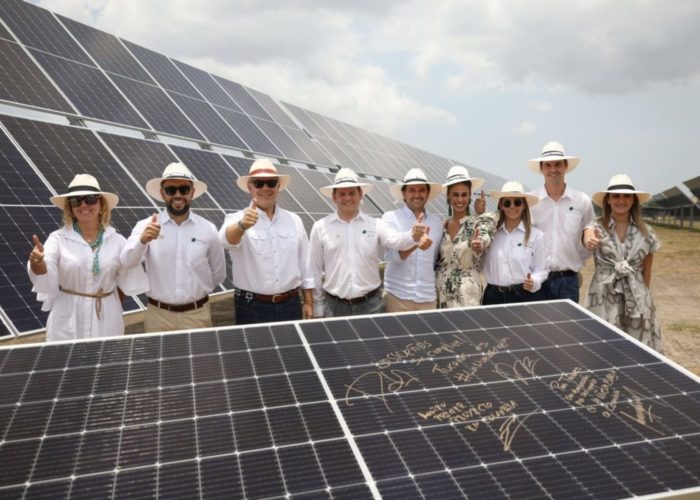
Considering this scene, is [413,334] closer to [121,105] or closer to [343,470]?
[343,470]

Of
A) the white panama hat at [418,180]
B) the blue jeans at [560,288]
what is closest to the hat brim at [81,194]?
the white panama hat at [418,180]

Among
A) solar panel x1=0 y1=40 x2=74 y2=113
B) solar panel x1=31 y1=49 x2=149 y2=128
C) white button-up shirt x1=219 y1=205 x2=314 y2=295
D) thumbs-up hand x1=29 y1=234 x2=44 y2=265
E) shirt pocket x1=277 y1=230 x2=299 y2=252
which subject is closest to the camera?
thumbs-up hand x1=29 y1=234 x2=44 y2=265

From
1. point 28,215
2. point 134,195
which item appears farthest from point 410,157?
point 28,215

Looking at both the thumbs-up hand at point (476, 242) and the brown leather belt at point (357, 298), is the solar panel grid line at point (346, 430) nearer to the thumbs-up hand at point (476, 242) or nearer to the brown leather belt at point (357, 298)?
the brown leather belt at point (357, 298)

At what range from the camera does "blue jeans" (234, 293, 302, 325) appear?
18.4 ft

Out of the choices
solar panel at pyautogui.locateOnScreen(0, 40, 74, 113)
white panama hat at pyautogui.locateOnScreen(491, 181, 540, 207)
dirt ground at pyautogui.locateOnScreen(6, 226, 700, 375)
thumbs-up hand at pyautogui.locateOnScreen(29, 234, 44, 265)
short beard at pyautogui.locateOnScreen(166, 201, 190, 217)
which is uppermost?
solar panel at pyautogui.locateOnScreen(0, 40, 74, 113)

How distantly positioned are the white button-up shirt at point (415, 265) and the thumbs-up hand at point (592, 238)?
1599 mm

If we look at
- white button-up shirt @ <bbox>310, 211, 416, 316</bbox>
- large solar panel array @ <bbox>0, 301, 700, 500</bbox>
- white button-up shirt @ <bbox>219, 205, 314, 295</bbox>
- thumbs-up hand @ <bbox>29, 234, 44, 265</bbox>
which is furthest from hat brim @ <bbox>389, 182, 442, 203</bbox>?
thumbs-up hand @ <bbox>29, 234, 44, 265</bbox>

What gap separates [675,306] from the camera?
13539mm

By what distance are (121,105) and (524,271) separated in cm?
931

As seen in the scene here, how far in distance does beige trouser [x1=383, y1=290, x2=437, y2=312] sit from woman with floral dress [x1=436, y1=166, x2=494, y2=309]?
13cm

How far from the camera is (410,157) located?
90.2 ft

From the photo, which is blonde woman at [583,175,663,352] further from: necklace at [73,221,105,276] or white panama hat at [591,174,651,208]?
necklace at [73,221,105,276]

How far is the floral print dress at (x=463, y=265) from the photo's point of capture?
18.7 ft
